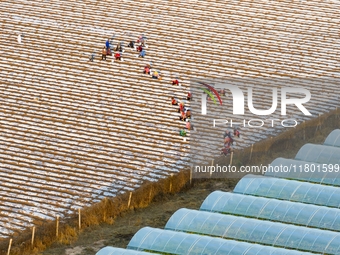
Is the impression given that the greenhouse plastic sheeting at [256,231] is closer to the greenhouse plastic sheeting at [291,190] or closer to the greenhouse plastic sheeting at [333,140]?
the greenhouse plastic sheeting at [291,190]

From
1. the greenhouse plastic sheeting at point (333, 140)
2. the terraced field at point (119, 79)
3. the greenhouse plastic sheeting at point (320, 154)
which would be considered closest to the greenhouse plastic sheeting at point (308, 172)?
the greenhouse plastic sheeting at point (320, 154)

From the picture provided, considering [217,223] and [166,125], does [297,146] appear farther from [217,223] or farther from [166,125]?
[217,223]

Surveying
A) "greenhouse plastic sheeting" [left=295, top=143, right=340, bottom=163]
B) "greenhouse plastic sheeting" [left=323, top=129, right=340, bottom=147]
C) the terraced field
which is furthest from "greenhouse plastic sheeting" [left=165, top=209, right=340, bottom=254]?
"greenhouse plastic sheeting" [left=323, top=129, right=340, bottom=147]

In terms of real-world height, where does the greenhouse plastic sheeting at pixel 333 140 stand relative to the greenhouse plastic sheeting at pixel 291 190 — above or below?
above

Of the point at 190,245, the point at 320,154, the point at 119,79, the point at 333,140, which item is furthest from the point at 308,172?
the point at 119,79

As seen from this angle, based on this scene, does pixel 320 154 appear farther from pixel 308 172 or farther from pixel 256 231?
pixel 256 231

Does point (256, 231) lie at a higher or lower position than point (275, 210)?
lower
